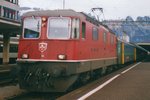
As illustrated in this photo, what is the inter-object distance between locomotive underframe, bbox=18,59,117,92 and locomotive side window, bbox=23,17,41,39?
1.15 meters

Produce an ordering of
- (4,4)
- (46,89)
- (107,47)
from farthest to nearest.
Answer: (4,4) < (107,47) < (46,89)

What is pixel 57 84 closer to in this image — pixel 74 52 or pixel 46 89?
pixel 46 89

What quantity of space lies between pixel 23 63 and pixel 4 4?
192 ft

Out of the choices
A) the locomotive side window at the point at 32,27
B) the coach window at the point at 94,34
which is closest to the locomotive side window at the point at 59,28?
the locomotive side window at the point at 32,27

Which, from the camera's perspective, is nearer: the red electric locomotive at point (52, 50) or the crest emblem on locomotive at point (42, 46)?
the red electric locomotive at point (52, 50)

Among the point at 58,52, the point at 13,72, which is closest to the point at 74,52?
the point at 58,52

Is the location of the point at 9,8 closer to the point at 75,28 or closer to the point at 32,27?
the point at 32,27

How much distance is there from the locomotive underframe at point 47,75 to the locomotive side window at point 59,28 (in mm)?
1056

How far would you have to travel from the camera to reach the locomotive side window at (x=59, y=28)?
1265 centimetres

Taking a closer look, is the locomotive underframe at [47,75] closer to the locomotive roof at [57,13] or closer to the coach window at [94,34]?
the locomotive roof at [57,13]

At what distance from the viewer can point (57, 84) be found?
12125 mm

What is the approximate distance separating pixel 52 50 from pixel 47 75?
1007 mm

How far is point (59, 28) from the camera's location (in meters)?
12.8

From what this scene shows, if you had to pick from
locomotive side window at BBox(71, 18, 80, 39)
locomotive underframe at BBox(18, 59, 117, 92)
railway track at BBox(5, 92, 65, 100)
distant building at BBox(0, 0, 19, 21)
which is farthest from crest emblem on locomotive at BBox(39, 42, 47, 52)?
distant building at BBox(0, 0, 19, 21)
